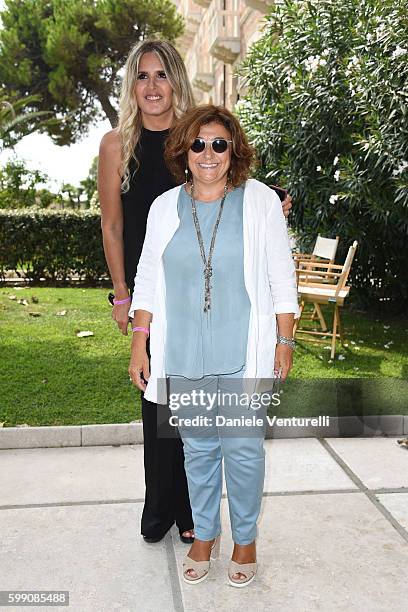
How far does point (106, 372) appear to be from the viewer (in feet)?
21.7

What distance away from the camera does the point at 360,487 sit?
4082 mm

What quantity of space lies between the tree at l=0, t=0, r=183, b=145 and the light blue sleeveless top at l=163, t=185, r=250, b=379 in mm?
28416

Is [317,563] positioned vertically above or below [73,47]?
below

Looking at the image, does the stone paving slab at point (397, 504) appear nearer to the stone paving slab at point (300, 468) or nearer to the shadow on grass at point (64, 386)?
the stone paving slab at point (300, 468)

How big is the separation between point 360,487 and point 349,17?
5.85 m

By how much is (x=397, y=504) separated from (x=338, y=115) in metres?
5.35

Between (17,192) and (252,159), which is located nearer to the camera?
(252,159)

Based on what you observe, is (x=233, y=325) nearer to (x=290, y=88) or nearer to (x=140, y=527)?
(x=140, y=527)

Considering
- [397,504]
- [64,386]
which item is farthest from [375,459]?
[64,386]

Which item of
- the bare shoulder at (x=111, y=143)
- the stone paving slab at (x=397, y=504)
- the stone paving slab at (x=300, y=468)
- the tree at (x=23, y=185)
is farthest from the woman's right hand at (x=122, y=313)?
the tree at (x=23, y=185)

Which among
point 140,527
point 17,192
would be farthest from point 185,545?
point 17,192

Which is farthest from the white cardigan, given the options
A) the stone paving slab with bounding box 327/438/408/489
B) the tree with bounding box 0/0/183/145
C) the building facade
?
the tree with bounding box 0/0/183/145

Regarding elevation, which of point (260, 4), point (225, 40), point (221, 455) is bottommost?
point (221, 455)

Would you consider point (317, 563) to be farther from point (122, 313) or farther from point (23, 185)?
point (23, 185)
